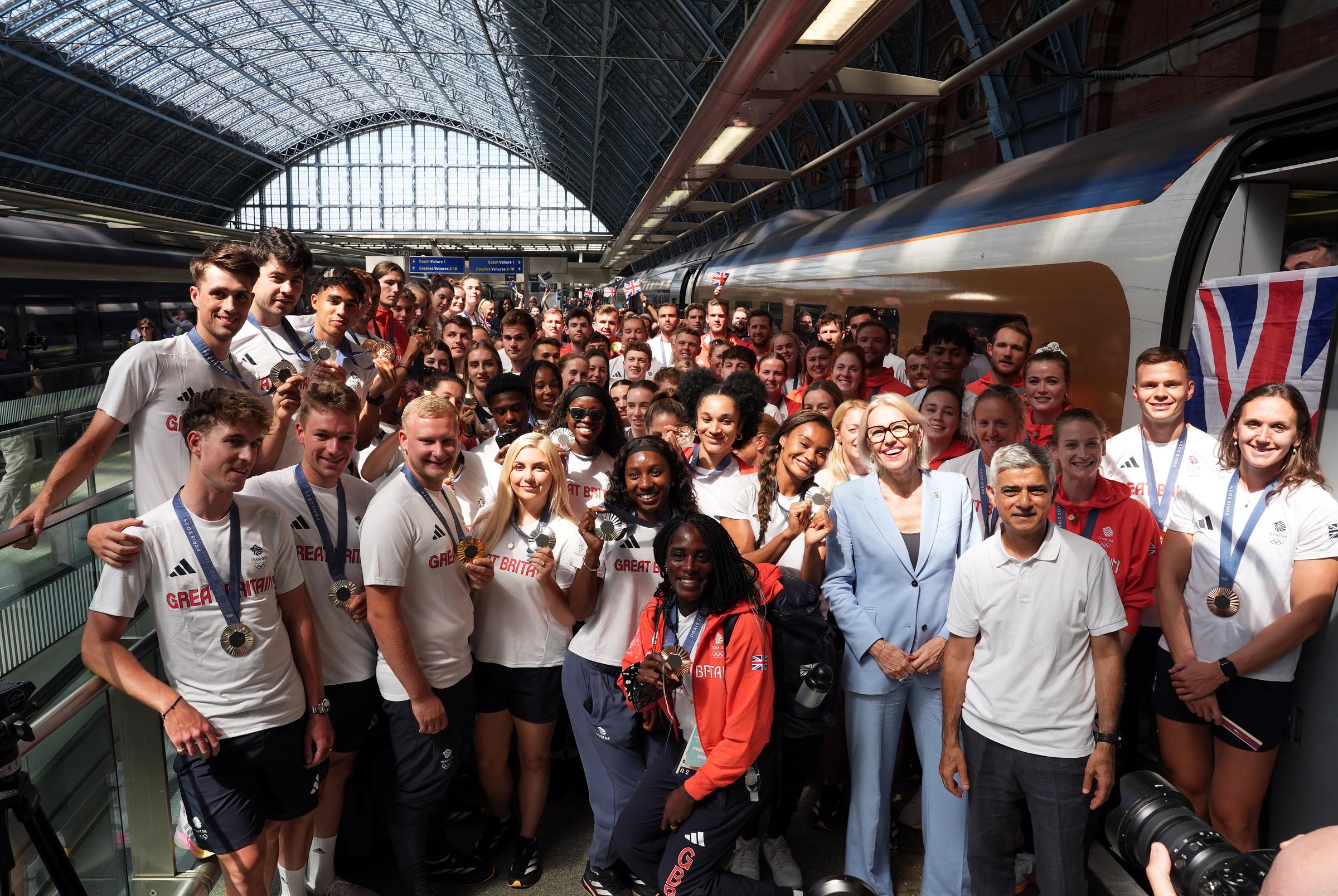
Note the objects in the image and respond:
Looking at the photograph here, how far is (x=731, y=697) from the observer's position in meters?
3.05

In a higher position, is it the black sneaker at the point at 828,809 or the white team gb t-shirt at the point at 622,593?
the white team gb t-shirt at the point at 622,593

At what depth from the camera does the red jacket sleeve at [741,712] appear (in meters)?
3.03

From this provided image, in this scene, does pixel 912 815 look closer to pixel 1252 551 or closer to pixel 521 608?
pixel 1252 551

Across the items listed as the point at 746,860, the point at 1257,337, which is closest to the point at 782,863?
the point at 746,860

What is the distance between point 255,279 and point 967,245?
5.18 m

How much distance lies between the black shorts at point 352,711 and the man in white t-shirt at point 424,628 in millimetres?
64

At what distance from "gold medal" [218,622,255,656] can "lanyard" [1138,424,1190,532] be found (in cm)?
358

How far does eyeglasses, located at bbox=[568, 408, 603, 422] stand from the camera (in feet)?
13.7

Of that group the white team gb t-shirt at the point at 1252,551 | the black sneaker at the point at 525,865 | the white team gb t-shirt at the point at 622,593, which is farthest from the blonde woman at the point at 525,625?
the white team gb t-shirt at the point at 1252,551

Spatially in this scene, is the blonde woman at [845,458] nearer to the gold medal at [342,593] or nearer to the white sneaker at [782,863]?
the white sneaker at [782,863]

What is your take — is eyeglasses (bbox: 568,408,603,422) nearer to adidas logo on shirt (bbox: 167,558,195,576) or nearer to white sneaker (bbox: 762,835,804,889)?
adidas logo on shirt (bbox: 167,558,195,576)

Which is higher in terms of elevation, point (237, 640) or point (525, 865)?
point (237, 640)

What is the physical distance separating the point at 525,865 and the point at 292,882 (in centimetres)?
90

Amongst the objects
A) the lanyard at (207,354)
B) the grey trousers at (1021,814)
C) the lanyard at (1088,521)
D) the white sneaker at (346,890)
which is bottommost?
the white sneaker at (346,890)
